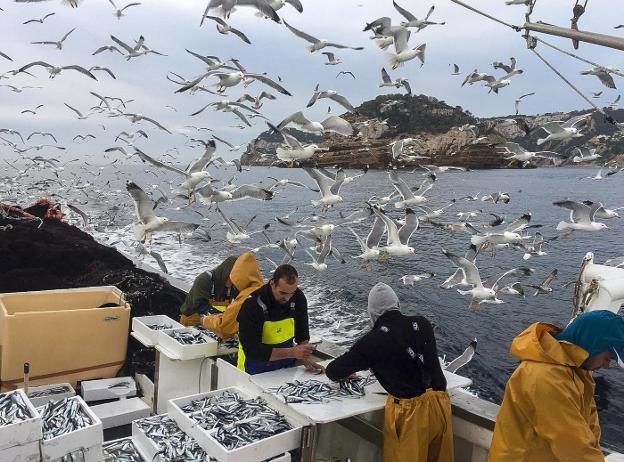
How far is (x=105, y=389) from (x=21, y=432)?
7.28 ft

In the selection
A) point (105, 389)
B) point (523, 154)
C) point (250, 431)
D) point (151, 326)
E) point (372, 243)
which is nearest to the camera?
point (250, 431)

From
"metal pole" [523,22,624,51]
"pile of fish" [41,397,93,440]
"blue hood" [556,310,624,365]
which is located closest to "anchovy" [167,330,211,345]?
"pile of fish" [41,397,93,440]

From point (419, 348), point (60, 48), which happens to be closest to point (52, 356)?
point (419, 348)

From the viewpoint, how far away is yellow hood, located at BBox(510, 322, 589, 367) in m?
2.53

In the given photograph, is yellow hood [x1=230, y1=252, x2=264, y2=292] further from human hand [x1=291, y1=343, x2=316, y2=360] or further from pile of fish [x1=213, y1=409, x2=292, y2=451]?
pile of fish [x1=213, y1=409, x2=292, y2=451]

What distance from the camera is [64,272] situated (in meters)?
8.52

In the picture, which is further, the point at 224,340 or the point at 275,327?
the point at 224,340

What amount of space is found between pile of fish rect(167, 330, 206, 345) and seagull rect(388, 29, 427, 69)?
8150 millimetres

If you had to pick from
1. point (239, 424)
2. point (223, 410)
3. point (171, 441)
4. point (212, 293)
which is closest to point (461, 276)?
point (212, 293)

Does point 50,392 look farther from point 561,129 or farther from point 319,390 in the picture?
point 561,129

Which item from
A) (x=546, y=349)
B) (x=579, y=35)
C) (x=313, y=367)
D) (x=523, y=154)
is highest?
(x=579, y=35)

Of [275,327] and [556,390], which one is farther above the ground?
[556,390]

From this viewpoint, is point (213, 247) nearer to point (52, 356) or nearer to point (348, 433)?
point (52, 356)

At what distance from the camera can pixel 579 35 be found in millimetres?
2426
